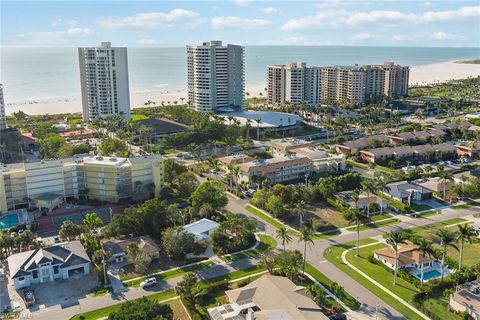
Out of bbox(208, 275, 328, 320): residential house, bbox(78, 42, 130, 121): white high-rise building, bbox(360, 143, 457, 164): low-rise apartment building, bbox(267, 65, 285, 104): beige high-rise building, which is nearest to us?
bbox(208, 275, 328, 320): residential house

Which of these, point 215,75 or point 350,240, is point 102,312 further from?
point 215,75

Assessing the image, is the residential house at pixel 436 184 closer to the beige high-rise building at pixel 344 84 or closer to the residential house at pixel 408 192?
the residential house at pixel 408 192

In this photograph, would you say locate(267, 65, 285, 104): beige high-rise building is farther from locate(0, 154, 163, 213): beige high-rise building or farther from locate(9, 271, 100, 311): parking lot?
locate(9, 271, 100, 311): parking lot

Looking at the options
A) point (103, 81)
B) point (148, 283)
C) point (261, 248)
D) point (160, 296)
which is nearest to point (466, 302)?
point (261, 248)

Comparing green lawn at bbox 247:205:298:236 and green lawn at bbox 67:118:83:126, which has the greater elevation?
green lawn at bbox 67:118:83:126

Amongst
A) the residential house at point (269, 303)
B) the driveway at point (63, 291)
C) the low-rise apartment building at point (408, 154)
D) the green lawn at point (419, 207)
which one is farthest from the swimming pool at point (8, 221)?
the low-rise apartment building at point (408, 154)

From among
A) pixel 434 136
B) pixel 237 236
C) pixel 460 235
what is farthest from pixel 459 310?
pixel 434 136

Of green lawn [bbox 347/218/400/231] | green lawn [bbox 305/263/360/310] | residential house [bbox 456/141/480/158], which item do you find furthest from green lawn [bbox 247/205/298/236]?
residential house [bbox 456/141/480/158]
